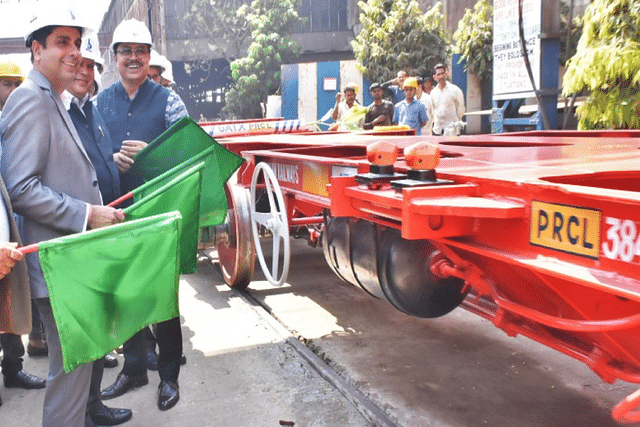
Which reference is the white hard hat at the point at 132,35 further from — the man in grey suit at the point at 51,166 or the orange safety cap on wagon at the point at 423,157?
the orange safety cap on wagon at the point at 423,157

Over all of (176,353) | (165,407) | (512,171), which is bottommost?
(165,407)

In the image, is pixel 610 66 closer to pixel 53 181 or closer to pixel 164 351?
pixel 164 351

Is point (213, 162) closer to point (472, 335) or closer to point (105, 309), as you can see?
point (105, 309)

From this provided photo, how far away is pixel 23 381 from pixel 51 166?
5.40ft

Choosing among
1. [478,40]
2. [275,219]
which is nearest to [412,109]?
[478,40]

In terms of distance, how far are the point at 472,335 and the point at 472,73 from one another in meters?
11.0

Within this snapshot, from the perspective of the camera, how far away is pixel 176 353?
10.8ft

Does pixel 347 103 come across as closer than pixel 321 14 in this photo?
Yes

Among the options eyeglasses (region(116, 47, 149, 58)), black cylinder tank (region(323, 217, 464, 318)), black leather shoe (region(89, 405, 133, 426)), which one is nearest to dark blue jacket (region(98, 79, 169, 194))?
eyeglasses (region(116, 47, 149, 58))

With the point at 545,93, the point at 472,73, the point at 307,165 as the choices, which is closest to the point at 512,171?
the point at 307,165

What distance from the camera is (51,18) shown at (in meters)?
2.42

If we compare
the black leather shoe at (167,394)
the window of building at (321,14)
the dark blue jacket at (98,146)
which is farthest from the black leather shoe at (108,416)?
the window of building at (321,14)

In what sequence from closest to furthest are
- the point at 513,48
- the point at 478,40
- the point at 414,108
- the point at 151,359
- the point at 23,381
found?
the point at 23,381
the point at 151,359
the point at 513,48
the point at 414,108
the point at 478,40

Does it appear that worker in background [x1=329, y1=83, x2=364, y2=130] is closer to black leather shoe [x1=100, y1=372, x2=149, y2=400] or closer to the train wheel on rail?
black leather shoe [x1=100, y1=372, x2=149, y2=400]
